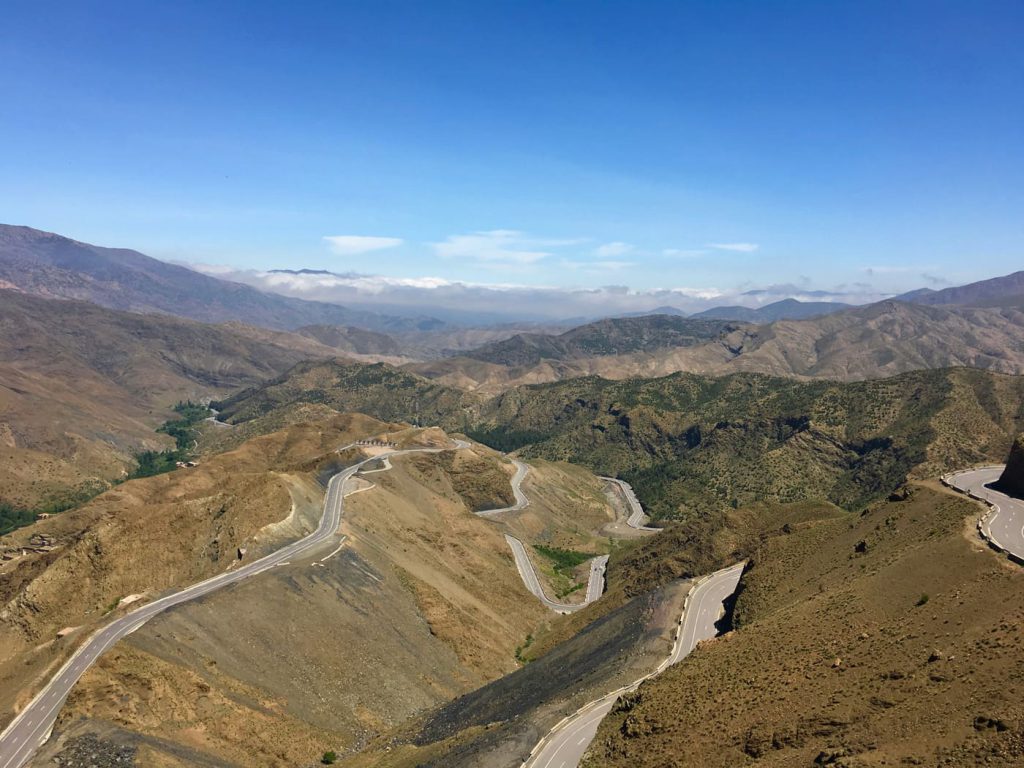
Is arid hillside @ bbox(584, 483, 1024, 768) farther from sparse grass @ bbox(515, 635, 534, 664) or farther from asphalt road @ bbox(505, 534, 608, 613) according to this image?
asphalt road @ bbox(505, 534, 608, 613)

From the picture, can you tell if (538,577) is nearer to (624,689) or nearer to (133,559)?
(133,559)

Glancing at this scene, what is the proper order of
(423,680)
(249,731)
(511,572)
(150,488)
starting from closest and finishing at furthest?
(249,731), (423,680), (511,572), (150,488)

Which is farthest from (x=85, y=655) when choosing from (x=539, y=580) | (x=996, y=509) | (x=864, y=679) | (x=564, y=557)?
(x=564, y=557)

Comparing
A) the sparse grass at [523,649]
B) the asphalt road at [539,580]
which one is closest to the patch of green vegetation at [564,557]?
the asphalt road at [539,580]

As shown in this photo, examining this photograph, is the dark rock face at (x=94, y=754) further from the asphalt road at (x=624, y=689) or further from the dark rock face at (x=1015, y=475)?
the dark rock face at (x=1015, y=475)

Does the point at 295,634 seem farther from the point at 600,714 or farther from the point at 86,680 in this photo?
the point at 600,714

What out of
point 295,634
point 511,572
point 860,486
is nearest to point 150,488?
point 511,572
